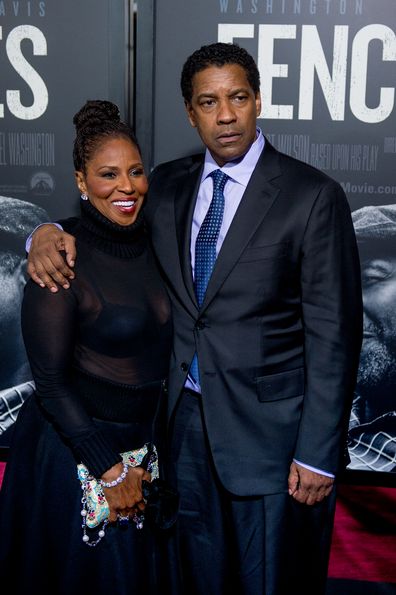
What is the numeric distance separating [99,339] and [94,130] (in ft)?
1.65

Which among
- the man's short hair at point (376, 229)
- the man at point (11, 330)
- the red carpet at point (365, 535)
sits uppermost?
the man's short hair at point (376, 229)

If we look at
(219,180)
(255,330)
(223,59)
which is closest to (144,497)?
(255,330)

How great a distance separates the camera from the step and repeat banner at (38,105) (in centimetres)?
314

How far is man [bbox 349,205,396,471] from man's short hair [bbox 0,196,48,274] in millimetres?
1492

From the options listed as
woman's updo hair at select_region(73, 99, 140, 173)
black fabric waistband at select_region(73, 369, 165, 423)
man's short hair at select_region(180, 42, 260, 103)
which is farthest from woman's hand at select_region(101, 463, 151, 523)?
man's short hair at select_region(180, 42, 260, 103)

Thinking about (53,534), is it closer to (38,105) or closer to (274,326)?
(274,326)

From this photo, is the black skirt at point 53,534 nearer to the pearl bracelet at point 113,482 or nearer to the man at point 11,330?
the pearl bracelet at point 113,482

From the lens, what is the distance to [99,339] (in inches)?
Answer: 63.7

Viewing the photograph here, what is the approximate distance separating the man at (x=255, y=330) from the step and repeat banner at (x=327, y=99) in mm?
1270

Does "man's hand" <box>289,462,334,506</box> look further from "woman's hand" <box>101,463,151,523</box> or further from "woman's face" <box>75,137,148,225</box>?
"woman's face" <box>75,137,148,225</box>

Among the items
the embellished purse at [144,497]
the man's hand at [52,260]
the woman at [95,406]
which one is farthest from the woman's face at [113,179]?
the embellished purse at [144,497]

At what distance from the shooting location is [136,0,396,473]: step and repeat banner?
3037 millimetres

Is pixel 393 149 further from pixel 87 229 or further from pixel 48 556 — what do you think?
pixel 48 556

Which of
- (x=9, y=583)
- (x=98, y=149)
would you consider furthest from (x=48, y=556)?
(x=98, y=149)
